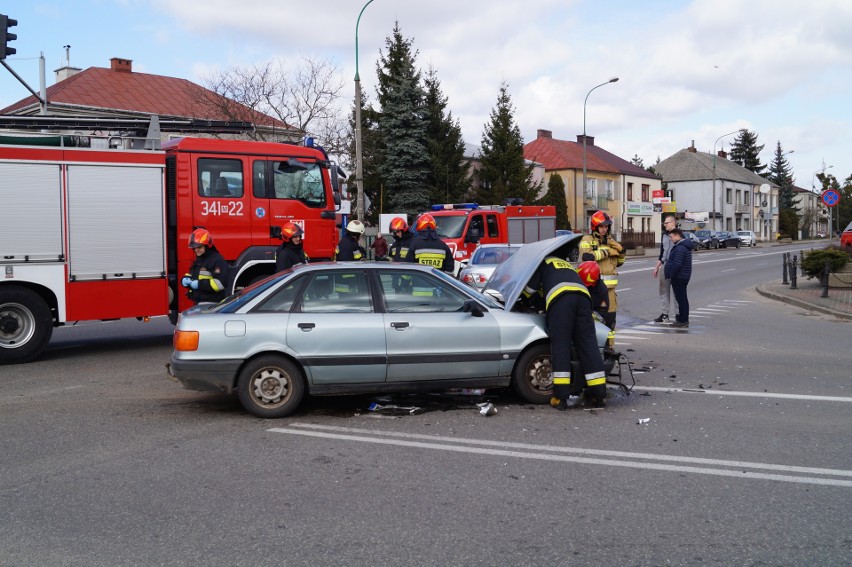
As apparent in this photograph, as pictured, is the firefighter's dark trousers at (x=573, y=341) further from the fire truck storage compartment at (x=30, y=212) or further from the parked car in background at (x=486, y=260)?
the parked car in background at (x=486, y=260)

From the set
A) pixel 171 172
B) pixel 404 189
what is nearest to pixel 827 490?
pixel 171 172

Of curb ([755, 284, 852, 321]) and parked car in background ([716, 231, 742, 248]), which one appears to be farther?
parked car in background ([716, 231, 742, 248])

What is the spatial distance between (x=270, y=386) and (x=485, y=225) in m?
14.8

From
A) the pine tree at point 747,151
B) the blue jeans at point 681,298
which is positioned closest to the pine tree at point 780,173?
the pine tree at point 747,151

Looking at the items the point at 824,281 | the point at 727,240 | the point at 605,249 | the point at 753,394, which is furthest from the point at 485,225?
the point at 727,240

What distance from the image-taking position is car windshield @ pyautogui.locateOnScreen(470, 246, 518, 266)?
16.9 metres

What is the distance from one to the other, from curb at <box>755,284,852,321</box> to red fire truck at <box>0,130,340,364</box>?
10480 mm

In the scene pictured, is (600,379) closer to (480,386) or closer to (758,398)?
(480,386)

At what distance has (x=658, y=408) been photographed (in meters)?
7.28

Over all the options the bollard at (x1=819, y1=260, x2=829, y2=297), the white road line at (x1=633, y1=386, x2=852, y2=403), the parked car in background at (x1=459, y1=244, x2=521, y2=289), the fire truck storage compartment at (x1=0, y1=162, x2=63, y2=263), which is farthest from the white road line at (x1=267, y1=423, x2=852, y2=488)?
the bollard at (x1=819, y1=260, x2=829, y2=297)

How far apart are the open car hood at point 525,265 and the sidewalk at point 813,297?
32.5ft

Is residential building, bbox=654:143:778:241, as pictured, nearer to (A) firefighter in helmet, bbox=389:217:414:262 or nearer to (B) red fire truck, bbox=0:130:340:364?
(B) red fire truck, bbox=0:130:340:364

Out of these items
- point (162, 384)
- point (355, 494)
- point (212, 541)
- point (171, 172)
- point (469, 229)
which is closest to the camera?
point (212, 541)

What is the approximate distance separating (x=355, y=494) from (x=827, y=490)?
10.1 feet
